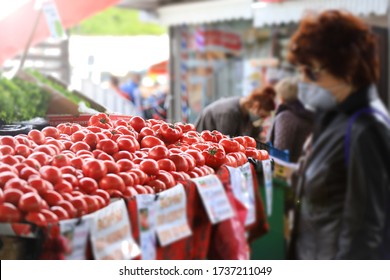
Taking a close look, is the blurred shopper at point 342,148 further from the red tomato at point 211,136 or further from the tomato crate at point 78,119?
the tomato crate at point 78,119

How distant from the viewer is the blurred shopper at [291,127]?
236 cm

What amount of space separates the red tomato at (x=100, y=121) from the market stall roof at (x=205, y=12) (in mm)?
3561

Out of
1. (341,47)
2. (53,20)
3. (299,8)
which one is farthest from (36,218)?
(299,8)

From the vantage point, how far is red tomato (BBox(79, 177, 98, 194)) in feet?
6.34

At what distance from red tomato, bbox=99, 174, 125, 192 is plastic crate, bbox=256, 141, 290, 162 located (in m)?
0.66

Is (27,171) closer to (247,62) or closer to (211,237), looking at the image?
(211,237)

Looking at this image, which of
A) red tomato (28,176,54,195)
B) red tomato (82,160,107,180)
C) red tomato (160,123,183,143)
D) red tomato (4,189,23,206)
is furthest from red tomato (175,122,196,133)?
red tomato (4,189,23,206)

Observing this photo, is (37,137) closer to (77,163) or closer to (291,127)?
(77,163)

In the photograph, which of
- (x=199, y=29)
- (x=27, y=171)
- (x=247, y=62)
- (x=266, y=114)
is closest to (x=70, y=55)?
(x=199, y=29)

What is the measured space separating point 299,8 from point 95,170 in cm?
385

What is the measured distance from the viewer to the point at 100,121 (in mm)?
2502

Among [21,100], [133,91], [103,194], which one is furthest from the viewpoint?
[133,91]

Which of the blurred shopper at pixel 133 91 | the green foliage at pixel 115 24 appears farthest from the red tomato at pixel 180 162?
the green foliage at pixel 115 24

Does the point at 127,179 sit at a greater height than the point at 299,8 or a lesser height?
lesser
